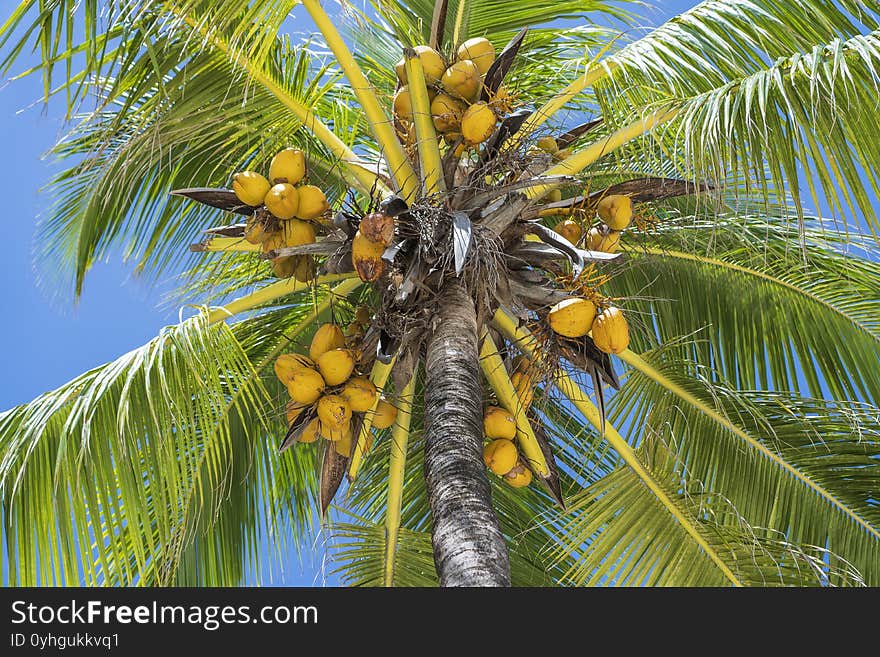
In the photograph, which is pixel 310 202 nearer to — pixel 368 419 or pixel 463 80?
pixel 463 80

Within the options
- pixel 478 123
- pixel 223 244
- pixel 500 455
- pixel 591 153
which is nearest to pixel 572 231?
pixel 591 153

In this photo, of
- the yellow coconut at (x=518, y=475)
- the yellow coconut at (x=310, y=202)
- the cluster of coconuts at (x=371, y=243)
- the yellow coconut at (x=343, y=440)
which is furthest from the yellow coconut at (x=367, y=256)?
the yellow coconut at (x=518, y=475)

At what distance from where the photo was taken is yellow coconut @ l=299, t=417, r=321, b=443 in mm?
3533

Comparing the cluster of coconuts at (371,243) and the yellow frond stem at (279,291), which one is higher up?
the yellow frond stem at (279,291)

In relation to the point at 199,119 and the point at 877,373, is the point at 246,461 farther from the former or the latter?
the point at 877,373

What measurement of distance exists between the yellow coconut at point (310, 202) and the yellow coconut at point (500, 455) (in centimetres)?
114

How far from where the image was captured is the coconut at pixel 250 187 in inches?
136

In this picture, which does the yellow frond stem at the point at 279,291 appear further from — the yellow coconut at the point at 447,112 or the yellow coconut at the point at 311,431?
the yellow coconut at the point at 447,112

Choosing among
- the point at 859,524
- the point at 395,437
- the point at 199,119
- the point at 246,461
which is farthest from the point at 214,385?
the point at 859,524

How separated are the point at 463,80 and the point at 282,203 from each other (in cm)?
86

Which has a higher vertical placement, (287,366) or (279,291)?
(279,291)

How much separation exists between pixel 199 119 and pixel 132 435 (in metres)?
1.55

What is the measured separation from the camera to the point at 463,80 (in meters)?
3.66
